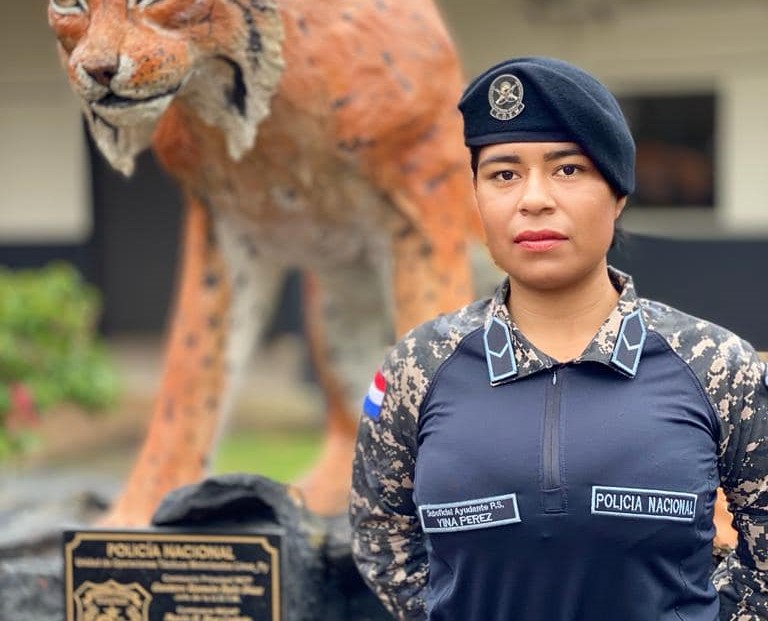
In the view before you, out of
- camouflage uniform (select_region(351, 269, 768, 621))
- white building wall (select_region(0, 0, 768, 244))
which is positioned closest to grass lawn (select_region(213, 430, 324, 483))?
white building wall (select_region(0, 0, 768, 244))

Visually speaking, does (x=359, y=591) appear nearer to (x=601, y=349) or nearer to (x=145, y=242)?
(x=601, y=349)

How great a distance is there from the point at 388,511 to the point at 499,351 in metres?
0.35

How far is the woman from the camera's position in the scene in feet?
5.42

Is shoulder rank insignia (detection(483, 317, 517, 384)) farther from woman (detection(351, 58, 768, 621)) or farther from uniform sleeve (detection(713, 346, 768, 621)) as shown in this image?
uniform sleeve (detection(713, 346, 768, 621))

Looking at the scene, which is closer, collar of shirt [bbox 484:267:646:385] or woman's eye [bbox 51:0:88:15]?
collar of shirt [bbox 484:267:646:385]

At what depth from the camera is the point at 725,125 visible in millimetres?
8562

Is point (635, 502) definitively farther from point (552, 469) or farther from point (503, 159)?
point (503, 159)

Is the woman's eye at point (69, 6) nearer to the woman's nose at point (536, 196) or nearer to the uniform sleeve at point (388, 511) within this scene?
the uniform sleeve at point (388, 511)

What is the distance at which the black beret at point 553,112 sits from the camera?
5.42 ft

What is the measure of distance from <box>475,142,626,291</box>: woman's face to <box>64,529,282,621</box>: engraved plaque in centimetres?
112

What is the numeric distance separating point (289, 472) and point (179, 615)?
364 centimetres

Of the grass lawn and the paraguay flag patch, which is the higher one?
the paraguay flag patch

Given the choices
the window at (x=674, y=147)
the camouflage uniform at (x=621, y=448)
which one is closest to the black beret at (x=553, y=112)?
the camouflage uniform at (x=621, y=448)

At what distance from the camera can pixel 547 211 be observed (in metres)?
1.66
